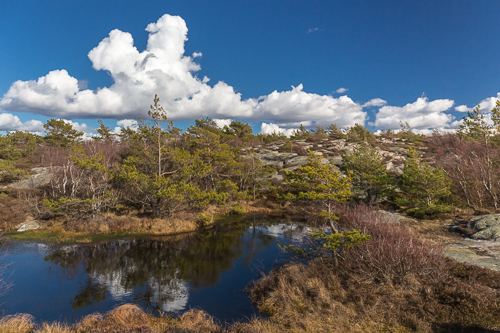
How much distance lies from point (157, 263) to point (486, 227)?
2294 cm

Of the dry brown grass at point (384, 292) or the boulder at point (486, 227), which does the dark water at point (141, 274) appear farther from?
the boulder at point (486, 227)

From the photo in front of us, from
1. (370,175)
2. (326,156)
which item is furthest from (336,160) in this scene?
(370,175)

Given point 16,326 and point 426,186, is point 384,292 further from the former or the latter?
point 426,186

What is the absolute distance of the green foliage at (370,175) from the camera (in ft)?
91.0

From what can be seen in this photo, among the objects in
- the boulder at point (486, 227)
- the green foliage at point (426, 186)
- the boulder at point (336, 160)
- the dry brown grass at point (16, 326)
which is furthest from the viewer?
the boulder at point (336, 160)

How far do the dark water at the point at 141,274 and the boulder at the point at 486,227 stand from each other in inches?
501

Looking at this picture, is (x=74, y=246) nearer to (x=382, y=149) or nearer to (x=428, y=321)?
(x=428, y=321)

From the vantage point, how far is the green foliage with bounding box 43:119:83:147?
158 ft

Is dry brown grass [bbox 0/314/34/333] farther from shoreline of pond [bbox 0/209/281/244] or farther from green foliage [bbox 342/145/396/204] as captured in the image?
green foliage [bbox 342/145/396/204]

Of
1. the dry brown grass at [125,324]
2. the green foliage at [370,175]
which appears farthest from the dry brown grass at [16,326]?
the green foliage at [370,175]

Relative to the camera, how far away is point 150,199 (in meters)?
24.6

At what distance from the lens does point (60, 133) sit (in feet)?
167

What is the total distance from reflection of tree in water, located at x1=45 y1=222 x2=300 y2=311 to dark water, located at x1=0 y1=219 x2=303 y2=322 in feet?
0.14

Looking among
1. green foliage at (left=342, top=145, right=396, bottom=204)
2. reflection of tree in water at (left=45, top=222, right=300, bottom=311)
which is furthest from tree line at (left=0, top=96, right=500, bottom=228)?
reflection of tree in water at (left=45, top=222, right=300, bottom=311)
